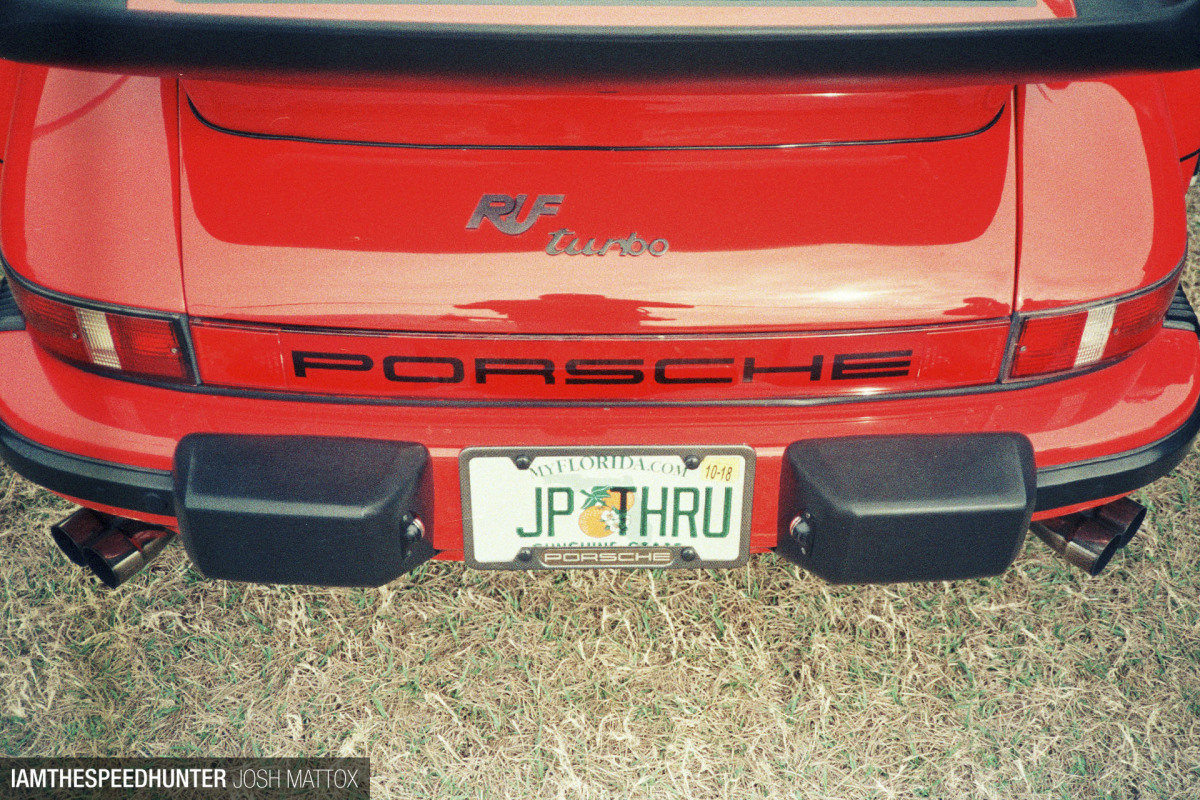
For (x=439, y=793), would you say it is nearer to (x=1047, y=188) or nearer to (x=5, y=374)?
(x=5, y=374)

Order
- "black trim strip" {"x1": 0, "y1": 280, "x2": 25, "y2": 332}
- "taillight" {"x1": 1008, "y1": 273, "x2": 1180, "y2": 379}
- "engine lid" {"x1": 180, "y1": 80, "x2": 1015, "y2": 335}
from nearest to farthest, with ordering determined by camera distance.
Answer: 1. "engine lid" {"x1": 180, "y1": 80, "x2": 1015, "y2": 335}
2. "taillight" {"x1": 1008, "y1": 273, "x2": 1180, "y2": 379}
3. "black trim strip" {"x1": 0, "y1": 280, "x2": 25, "y2": 332}

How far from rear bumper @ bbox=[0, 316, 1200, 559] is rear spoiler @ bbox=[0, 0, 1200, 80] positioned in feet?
1.86

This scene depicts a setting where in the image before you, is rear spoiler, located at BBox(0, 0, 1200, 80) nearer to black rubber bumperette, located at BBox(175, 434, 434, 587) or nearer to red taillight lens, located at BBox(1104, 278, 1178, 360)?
red taillight lens, located at BBox(1104, 278, 1178, 360)

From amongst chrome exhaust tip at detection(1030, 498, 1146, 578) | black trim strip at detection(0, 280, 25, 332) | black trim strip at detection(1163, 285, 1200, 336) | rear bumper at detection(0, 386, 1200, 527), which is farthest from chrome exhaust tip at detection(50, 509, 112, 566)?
black trim strip at detection(1163, 285, 1200, 336)

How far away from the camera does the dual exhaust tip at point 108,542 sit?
187 cm

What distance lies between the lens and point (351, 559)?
61.4 inches

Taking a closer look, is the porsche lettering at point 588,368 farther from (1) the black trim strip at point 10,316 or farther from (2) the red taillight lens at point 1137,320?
(1) the black trim strip at point 10,316

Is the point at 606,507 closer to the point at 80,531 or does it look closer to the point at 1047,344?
the point at 1047,344

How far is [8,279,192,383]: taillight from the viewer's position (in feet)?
5.06

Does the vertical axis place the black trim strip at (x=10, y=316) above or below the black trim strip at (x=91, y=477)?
above

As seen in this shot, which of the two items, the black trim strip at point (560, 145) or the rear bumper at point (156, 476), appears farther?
the rear bumper at point (156, 476)

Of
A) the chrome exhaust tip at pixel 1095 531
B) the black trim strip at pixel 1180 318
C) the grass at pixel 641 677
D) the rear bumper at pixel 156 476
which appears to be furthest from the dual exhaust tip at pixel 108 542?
the black trim strip at pixel 1180 318

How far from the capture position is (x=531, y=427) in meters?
1.60

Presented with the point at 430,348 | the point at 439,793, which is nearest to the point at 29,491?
the point at 439,793
